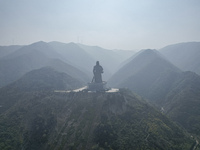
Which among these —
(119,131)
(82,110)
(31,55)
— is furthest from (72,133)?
(31,55)

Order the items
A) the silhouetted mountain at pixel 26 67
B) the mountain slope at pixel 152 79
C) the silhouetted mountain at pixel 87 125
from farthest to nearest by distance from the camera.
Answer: the silhouetted mountain at pixel 26 67 → the mountain slope at pixel 152 79 → the silhouetted mountain at pixel 87 125

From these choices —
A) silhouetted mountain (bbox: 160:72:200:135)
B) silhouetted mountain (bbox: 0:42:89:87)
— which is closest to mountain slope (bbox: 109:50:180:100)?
silhouetted mountain (bbox: 160:72:200:135)

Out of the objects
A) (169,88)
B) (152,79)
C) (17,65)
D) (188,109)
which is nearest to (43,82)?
(188,109)

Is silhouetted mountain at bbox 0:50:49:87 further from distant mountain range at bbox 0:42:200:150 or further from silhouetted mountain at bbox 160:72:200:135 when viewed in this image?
silhouetted mountain at bbox 160:72:200:135

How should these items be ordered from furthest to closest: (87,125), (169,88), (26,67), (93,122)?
1. (26,67)
2. (169,88)
3. (93,122)
4. (87,125)

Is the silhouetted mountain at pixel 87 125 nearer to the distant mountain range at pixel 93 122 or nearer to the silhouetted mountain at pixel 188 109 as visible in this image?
the distant mountain range at pixel 93 122

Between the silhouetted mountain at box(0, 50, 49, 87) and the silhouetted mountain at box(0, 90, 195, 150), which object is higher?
the silhouetted mountain at box(0, 50, 49, 87)

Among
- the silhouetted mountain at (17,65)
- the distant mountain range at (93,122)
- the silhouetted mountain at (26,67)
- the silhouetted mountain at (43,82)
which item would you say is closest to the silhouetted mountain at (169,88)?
the distant mountain range at (93,122)

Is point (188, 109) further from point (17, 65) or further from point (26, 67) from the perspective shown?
point (17, 65)
